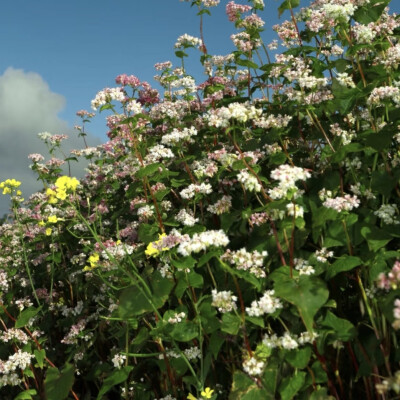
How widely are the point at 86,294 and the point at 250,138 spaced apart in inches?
103

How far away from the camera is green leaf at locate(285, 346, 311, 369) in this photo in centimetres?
273

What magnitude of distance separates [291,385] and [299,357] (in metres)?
0.18

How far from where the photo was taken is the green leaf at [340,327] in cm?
274

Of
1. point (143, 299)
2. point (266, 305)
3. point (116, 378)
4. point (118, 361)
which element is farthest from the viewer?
point (118, 361)

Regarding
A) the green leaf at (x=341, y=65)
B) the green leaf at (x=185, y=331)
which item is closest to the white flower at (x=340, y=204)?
the green leaf at (x=185, y=331)

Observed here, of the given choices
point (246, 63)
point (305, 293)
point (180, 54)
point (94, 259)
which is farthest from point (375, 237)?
point (180, 54)

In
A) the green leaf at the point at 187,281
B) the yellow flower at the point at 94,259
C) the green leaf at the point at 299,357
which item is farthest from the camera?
the yellow flower at the point at 94,259

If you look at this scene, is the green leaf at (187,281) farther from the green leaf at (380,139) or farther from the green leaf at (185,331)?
the green leaf at (380,139)

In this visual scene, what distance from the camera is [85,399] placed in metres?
4.67

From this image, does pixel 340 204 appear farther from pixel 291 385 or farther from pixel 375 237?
pixel 291 385

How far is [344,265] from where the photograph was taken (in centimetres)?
278

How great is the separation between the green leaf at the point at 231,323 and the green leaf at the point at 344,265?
640mm

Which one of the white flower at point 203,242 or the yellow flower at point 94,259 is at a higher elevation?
the yellow flower at point 94,259

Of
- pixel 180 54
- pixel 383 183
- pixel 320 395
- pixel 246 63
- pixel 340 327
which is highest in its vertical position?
pixel 180 54
